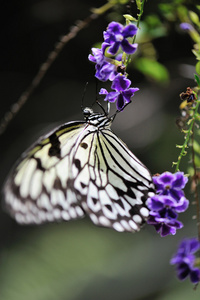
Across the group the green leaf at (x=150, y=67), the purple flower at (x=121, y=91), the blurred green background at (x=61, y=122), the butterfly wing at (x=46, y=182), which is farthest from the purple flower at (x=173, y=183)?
the blurred green background at (x=61, y=122)

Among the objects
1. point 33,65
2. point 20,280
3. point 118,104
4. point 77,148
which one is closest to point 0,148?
point 33,65

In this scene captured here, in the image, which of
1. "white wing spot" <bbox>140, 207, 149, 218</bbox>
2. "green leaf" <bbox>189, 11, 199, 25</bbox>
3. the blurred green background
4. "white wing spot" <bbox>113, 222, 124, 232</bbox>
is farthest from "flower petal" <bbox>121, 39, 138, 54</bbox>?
the blurred green background

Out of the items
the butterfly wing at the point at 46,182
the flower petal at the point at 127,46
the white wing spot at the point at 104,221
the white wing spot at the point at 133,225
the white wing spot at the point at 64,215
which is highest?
the flower petal at the point at 127,46

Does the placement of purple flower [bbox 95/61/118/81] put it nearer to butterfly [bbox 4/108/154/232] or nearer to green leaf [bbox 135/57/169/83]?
butterfly [bbox 4/108/154/232]

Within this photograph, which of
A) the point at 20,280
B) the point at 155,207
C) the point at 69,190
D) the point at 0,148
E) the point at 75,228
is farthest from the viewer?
the point at 0,148

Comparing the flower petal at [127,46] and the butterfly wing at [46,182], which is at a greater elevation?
the flower petal at [127,46]

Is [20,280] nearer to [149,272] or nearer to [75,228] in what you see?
[75,228]

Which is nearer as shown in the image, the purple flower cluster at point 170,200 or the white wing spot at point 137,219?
the purple flower cluster at point 170,200

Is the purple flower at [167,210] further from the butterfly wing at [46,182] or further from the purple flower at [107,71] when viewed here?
the butterfly wing at [46,182]
